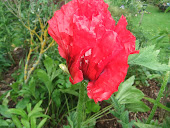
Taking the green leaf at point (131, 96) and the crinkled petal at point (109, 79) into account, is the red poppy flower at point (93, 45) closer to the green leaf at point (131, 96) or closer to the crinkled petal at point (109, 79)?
the crinkled petal at point (109, 79)

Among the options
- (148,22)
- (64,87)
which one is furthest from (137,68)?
(148,22)

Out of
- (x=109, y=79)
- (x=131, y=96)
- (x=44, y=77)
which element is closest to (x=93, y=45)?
(x=109, y=79)

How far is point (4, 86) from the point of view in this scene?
5.73 ft

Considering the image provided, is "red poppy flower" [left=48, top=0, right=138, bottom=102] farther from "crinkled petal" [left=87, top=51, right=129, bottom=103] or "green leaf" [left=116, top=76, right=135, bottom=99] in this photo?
"green leaf" [left=116, top=76, right=135, bottom=99]

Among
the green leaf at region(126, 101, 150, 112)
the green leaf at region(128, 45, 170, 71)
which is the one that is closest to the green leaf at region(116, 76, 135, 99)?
the green leaf at region(126, 101, 150, 112)

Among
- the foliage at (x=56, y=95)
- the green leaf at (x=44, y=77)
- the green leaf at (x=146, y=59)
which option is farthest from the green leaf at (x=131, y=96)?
the green leaf at (x=44, y=77)

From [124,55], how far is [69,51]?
6.4 inches

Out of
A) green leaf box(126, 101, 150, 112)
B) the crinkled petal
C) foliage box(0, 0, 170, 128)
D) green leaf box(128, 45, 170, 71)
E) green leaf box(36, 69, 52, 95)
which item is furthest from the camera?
green leaf box(36, 69, 52, 95)

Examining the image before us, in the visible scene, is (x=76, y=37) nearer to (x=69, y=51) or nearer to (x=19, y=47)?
(x=69, y=51)

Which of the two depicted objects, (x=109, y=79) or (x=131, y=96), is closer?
(x=109, y=79)

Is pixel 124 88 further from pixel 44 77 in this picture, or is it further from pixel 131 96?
pixel 44 77

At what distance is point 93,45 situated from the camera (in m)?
0.42

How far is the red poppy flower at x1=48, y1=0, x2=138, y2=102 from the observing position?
0.41 metres

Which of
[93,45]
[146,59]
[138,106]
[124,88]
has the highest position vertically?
[93,45]
